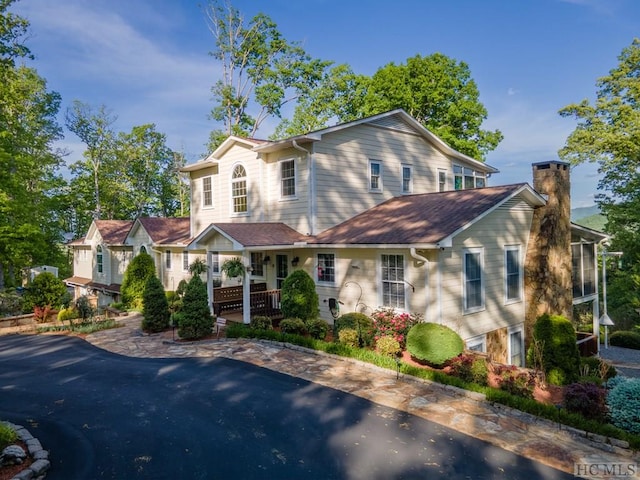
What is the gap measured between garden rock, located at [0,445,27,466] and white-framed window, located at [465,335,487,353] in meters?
10.5

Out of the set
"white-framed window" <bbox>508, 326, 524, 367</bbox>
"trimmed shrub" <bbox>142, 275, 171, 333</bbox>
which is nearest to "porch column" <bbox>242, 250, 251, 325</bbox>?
"trimmed shrub" <bbox>142, 275, 171, 333</bbox>

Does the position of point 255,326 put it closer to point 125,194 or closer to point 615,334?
point 615,334

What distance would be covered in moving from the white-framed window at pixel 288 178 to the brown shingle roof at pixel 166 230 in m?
7.61

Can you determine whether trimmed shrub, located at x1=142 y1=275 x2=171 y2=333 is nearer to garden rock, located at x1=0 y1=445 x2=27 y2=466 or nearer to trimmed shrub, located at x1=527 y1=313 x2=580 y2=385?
garden rock, located at x1=0 y1=445 x2=27 y2=466

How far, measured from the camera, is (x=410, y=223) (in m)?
12.4

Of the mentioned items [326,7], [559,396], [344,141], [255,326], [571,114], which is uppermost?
[326,7]

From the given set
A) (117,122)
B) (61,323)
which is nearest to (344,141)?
(61,323)

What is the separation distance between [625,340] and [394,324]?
15.9m

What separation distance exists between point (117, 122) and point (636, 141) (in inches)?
1521

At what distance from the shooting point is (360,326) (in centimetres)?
1118

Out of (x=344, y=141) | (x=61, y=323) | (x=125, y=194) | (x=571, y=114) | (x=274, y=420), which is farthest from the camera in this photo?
(x=125, y=194)

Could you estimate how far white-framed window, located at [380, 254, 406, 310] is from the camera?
1174 cm

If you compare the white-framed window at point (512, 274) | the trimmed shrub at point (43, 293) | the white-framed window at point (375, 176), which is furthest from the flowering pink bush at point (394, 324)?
the trimmed shrub at point (43, 293)

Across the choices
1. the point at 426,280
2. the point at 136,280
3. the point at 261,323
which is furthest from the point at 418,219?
the point at 136,280
